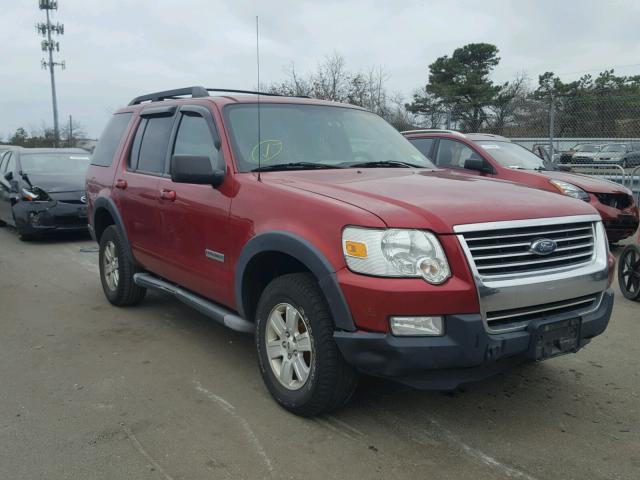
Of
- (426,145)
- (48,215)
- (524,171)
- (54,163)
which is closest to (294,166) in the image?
(524,171)

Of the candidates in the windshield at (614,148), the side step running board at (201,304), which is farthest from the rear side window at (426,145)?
the windshield at (614,148)

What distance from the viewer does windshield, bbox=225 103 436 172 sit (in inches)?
162

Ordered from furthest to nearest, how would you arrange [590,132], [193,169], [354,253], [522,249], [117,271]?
[590,132], [117,271], [193,169], [522,249], [354,253]

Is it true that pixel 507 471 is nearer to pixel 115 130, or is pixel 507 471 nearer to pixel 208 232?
pixel 208 232

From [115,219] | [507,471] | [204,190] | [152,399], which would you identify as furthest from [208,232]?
[507,471]

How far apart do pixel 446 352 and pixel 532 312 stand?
0.57 meters

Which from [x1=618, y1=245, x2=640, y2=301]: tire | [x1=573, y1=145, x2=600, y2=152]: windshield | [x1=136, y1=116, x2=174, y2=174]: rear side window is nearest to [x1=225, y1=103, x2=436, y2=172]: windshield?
[x1=136, y1=116, x2=174, y2=174]: rear side window

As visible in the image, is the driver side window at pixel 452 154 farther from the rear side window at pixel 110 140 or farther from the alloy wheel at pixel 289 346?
the alloy wheel at pixel 289 346

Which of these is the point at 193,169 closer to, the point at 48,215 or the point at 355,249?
the point at 355,249

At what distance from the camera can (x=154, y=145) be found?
511cm

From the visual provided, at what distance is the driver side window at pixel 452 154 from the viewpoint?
8.57 meters

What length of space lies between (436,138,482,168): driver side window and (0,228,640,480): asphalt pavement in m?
4.09

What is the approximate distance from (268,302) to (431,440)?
1.19 m

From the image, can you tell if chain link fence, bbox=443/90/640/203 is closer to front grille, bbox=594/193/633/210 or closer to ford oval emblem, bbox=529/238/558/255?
front grille, bbox=594/193/633/210
